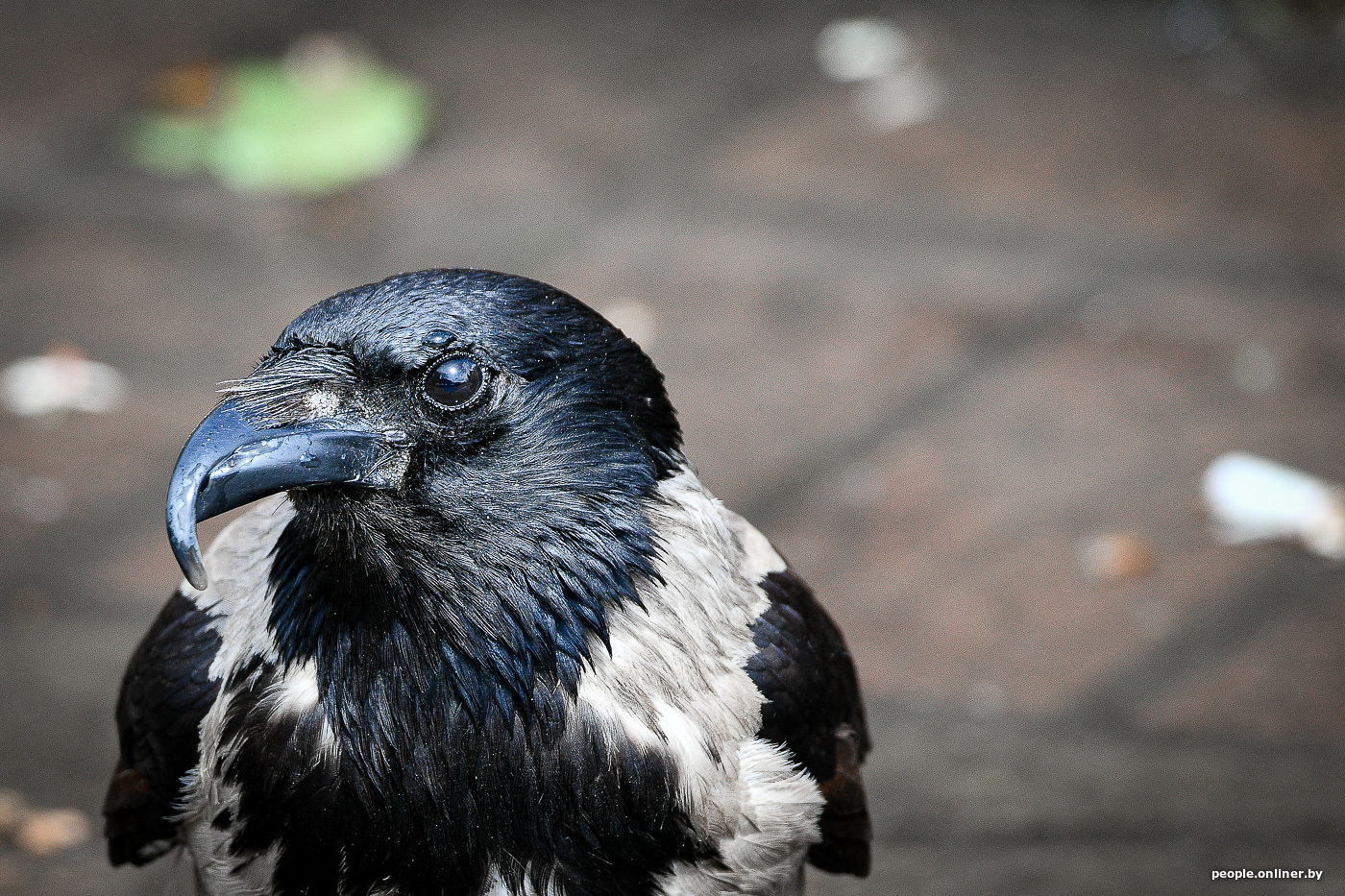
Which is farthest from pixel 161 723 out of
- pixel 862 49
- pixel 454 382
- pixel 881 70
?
pixel 862 49

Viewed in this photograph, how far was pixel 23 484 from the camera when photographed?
14.2ft

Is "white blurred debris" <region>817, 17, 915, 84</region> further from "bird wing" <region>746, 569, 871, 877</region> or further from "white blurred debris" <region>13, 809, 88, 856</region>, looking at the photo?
"white blurred debris" <region>13, 809, 88, 856</region>

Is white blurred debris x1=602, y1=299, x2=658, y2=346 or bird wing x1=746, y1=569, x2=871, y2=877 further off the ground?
white blurred debris x1=602, y1=299, x2=658, y2=346

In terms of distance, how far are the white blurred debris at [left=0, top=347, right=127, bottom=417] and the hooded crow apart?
228cm

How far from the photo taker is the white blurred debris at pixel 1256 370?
4.48m

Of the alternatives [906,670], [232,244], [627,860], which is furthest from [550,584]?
[232,244]

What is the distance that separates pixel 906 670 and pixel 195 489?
2204 mm

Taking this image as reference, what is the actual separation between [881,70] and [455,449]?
4229 millimetres

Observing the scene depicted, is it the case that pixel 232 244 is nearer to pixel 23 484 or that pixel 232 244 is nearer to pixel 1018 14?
pixel 23 484

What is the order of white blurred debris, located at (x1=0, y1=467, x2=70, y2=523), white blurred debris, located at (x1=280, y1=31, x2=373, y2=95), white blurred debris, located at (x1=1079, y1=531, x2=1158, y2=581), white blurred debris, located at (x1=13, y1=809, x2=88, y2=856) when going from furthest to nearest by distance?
1. white blurred debris, located at (x1=280, y1=31, x2=373, y2=95)
2. white blurred debris, located at (x1=0, y1=467, x2=70, y2=523)
3. white blurred debris, located at (x1=1079, y1=531, x2=1158, y2=581)
4. white blurred debris, located at (x1=13, y1=809, x2=88, y2=856)

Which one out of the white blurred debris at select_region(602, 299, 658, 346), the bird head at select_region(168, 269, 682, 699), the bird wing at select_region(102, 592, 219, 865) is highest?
the white blurred debris at select_region(602, 299, 658, 346)

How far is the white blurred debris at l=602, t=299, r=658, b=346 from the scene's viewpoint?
479cm

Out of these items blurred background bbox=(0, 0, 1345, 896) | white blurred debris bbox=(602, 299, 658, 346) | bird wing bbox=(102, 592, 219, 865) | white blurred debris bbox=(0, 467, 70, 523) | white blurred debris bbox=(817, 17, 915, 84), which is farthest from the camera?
white blurred debris bbox=(817, 17, 915, 84)

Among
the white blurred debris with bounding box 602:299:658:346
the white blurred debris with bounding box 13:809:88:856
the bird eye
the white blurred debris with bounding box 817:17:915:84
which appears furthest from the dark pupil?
the white blurred debris with bounding box 817:17:915:84
